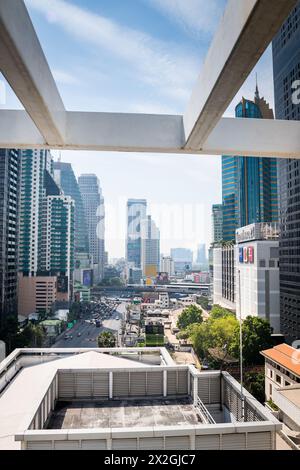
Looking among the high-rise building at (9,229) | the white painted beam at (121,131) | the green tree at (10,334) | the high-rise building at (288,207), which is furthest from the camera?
the high-rise building at (9,229)

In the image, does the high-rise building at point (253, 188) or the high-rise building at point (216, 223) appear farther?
the high-rise building at point (216, 223)

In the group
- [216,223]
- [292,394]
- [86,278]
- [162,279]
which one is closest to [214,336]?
[292,394]

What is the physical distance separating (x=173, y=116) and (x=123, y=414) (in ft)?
7.90

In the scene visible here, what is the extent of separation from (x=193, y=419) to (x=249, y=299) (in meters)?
15.2

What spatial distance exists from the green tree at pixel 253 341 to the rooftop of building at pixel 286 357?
2.95 metres

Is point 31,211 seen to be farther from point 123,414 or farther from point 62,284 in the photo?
point 123,414

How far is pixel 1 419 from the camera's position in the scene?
8.93 ft

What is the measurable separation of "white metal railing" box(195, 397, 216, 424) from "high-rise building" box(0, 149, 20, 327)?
2081 centimetres

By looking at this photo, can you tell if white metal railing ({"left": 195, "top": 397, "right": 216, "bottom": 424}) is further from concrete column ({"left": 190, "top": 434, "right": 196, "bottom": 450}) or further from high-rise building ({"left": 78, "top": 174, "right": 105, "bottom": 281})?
high-rise building ({"left": 78, "top": 174, "right": 105, "bottom": 281})

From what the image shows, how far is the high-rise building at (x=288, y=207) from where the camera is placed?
482 inches

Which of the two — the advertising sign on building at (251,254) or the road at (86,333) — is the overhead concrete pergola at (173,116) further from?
the road at (86,333)

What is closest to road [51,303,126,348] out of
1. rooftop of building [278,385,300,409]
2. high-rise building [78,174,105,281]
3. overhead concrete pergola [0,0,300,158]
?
rooftop of building [278,385,300,409]

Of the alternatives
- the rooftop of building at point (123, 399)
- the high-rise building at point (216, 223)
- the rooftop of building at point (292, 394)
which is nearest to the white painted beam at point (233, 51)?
the rooftop of building at point (123, 399)

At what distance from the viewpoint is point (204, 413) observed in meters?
2.85
